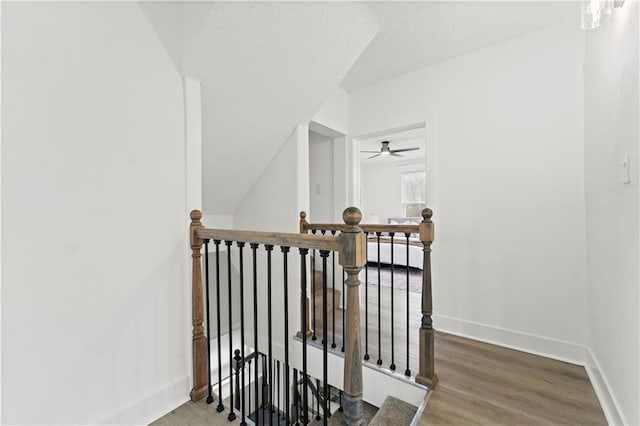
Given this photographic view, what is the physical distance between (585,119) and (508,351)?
1.78 metres

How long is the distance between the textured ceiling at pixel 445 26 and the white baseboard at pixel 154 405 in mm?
2604

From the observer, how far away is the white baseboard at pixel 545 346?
145cm

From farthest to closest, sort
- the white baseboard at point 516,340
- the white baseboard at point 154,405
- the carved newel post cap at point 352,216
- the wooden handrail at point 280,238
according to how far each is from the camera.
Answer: the white baseboard at point 516,340
the white baseboard at point 154,405
the wooden handrail at point 280,238
the carved newel post cap at point 352,216

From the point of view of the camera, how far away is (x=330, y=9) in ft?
5.49

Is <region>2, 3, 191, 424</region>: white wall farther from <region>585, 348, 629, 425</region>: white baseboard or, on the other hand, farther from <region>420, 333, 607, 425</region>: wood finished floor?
<region>585, 348, 629, 425</region>: white baseboard

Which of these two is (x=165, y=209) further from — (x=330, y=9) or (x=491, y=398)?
(x=491, y=398)

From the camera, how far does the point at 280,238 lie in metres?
1.21

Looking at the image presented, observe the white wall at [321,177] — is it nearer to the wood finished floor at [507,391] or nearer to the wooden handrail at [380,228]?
the wooden handrail at [380,228]

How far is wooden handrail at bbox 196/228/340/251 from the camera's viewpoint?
1.04 metres

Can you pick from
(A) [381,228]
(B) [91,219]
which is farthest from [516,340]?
(B) [91,219]

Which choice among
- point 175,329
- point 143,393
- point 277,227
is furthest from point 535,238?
point 143,393

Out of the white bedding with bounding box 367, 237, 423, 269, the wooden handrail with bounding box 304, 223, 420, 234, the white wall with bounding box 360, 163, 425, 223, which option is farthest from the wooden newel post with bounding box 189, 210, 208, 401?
the white wall with bounding box 360, 163, 425, 223

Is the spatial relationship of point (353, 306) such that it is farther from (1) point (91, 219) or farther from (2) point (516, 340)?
(2) point (516, 340)

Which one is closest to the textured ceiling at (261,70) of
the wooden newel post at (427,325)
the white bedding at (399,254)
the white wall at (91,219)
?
the white wall at (91,219)
